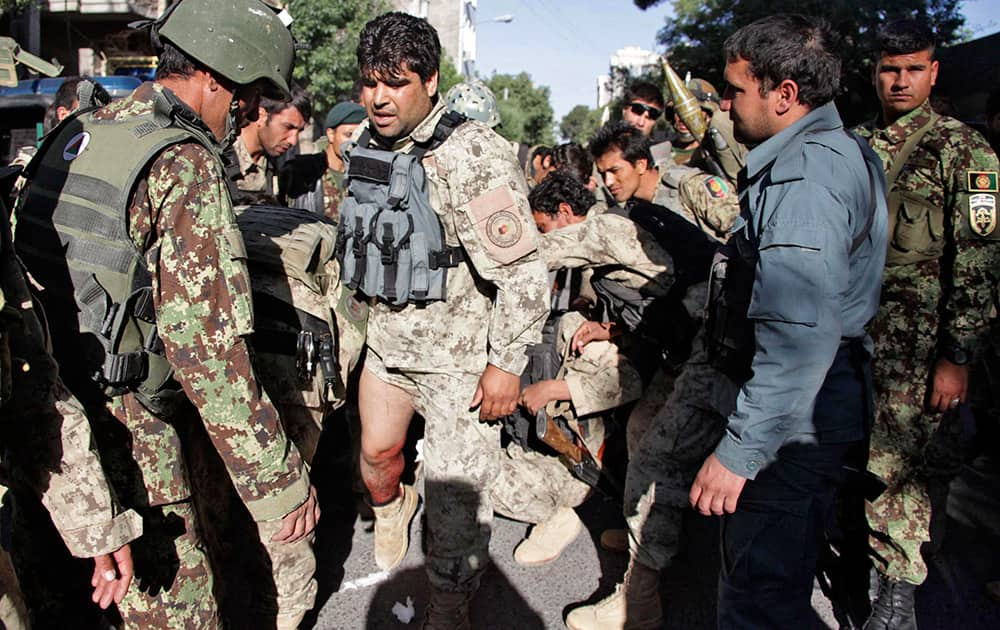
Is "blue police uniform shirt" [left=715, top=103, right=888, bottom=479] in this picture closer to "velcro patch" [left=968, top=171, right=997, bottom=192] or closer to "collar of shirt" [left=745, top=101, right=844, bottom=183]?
"collar of shirt" [left=745, top=101, right=844, bottom=183]

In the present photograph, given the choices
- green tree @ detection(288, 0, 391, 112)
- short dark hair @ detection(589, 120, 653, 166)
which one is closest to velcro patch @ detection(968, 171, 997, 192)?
short dark hair @ detection(589, 120, 653, 166)

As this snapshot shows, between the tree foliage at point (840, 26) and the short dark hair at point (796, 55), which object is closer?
the short dark hair at point (796, 55)

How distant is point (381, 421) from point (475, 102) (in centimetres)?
252

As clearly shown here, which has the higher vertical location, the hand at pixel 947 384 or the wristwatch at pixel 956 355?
the wristwatch at pixel 956 355

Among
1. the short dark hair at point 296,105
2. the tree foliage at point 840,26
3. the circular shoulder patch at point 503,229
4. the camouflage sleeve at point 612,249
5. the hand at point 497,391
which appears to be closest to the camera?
the circular shoulder patch at point 503,229

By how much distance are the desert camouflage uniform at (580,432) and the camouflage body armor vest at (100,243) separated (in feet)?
6.23

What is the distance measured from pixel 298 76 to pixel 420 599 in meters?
16.2

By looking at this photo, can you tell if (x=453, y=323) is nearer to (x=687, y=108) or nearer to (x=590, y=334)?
(x=590, y=334)

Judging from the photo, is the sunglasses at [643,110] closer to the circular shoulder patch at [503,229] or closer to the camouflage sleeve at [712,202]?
the camouflage sleeve at [712,202]

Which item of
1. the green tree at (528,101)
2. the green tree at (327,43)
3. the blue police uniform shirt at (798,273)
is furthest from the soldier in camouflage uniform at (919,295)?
the green tree at (528,101)

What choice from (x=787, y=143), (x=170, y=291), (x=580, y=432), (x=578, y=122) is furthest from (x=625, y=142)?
(x=578, y=122)

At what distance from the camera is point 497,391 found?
250 centimetres

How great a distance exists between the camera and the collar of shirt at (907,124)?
295 cm

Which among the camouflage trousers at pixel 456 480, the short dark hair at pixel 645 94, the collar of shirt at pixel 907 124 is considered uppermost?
the short dark hair at pixel 645 94
